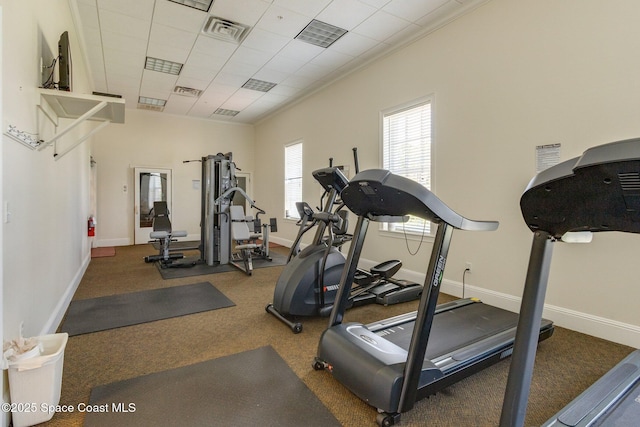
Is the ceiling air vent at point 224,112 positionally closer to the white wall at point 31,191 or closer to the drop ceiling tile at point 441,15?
the white wall at point 31,191

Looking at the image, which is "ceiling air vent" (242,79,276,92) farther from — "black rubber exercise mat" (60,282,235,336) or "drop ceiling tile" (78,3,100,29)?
"black rubber exercise mat" (60,282,235,336)

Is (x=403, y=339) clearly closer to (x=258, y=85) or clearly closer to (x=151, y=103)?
(x=258, y=85)

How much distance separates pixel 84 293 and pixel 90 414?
2819 mm

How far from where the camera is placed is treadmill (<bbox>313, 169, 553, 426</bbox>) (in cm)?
175

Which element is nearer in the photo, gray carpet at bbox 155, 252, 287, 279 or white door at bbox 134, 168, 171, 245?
gray carpet at bbox 155, 252, 287, 279

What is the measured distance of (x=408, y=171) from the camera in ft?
15.3

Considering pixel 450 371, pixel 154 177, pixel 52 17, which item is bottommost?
pixel 450 371

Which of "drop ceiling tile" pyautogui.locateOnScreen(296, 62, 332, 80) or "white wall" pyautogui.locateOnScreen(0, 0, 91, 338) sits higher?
"drop ceiling tile" pyautogui.locateOnScreen(296, 62, 332, 80)

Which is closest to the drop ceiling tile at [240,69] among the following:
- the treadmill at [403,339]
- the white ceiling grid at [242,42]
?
the white ceiling grid at [242,42]

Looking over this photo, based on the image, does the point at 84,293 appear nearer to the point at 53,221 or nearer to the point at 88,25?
the point at 53,221

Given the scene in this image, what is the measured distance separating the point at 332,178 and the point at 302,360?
160 cm

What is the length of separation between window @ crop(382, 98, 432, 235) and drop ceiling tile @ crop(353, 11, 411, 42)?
3.29 ft

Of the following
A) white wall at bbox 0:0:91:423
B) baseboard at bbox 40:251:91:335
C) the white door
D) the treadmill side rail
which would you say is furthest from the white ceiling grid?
the treadmill side rail

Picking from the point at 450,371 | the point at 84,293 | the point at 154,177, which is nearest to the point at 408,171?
the point at 450,371
